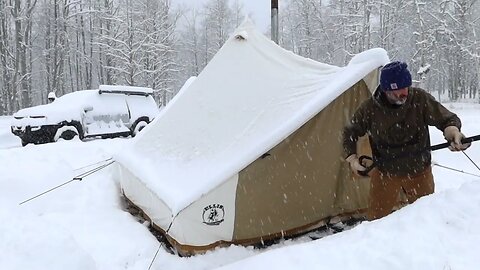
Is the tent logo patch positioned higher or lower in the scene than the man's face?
lower

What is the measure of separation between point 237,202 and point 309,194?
0.95 meters

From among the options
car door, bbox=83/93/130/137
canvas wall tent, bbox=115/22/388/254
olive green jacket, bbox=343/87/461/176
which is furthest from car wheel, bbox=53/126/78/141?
olive green jacket, bbox=343/87/461/176

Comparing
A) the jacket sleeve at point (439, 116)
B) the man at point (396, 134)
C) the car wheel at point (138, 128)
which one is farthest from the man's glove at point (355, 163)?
the car wheel at point (138, 128)

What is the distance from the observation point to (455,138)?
10.4 ft

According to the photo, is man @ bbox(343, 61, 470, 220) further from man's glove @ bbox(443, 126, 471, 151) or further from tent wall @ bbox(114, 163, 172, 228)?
tent wall @ bbox(114, 163, 172, 228)

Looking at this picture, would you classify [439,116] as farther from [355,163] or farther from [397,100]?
[355,163]

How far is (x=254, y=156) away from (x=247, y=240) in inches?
35.5

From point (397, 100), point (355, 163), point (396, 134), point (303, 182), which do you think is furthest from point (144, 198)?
point (397, 100)

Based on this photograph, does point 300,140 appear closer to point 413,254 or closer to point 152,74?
point 413,254

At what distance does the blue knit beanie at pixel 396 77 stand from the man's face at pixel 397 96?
0.15ft

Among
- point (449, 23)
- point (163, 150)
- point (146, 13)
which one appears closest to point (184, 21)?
point (146, 13)

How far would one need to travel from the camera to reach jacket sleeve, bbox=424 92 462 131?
10.8ft

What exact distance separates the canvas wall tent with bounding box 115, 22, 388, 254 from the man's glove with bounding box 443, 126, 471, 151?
1439mm

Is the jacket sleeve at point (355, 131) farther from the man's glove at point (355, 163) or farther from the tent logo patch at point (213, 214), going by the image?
the tent logo patch at point (213, 214)
